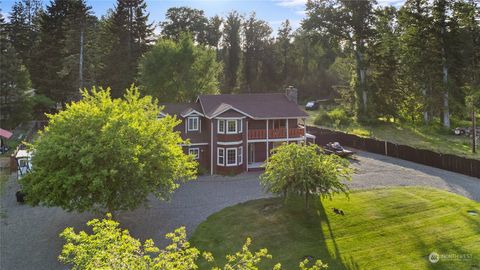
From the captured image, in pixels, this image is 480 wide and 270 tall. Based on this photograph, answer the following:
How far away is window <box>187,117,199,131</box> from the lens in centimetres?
3381

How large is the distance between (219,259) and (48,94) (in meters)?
43.2

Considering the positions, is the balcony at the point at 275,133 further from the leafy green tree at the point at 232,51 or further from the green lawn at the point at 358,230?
the leafy green tree at the point at 232,51

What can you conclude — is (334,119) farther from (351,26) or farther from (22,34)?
(22,34)

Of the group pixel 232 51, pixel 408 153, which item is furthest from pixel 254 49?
pixel 408 153

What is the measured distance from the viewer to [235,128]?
33062 mm

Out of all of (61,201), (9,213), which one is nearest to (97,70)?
(9,213)

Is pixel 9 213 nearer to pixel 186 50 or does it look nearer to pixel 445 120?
pixel 186 50

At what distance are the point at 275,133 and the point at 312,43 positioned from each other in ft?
89.7

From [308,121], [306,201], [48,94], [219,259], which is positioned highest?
[48,94]

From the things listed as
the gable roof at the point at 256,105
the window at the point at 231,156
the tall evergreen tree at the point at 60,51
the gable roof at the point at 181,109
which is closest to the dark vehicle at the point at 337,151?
the gable roof at the point at 256,105

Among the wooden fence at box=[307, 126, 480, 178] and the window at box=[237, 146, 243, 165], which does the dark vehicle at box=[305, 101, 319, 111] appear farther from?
the window at box=[237, 146, 243, 165]

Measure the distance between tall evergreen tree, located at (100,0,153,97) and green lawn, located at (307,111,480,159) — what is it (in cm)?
2707

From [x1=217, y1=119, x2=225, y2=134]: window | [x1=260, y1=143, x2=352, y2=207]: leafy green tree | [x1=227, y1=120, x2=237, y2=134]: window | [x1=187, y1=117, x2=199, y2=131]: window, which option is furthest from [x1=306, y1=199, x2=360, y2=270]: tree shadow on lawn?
[x1=187, y1=117, x2=199, y2=131]: window

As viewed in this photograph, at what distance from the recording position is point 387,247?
1864cm
